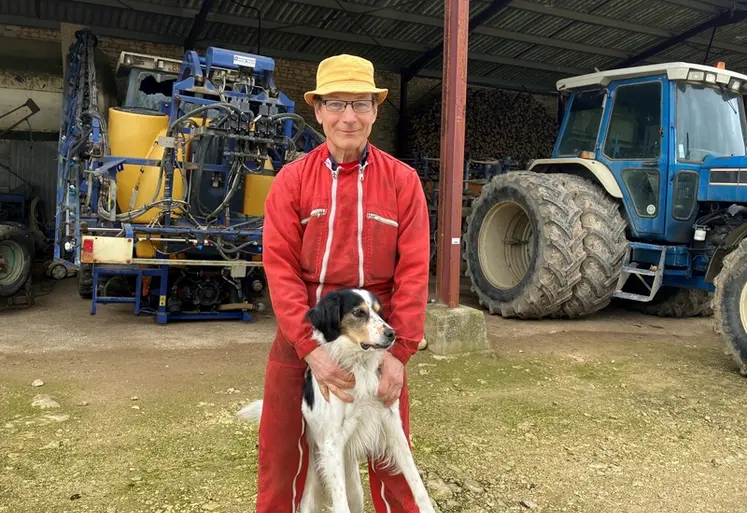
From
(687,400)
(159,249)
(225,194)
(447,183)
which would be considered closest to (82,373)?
(159,249)

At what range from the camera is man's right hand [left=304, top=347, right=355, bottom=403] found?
5.97 ft

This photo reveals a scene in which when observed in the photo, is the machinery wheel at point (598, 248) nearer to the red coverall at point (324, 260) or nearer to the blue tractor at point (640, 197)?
the blue tractor at point (640, 197)

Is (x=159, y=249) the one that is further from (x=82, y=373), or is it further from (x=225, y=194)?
(x=82, y=373)

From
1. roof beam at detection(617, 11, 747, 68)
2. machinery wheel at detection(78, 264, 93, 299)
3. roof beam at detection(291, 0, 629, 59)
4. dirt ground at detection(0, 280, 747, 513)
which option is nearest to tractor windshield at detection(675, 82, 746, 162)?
dirt ground at detection(0, 280, 747, 513)

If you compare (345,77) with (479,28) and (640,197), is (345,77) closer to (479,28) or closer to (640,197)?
(640,197)

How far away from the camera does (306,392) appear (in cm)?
201

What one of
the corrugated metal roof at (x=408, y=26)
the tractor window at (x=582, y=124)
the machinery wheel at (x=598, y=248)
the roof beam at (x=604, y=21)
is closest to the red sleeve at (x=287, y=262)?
the machinery wheel at (x=598, y=248)

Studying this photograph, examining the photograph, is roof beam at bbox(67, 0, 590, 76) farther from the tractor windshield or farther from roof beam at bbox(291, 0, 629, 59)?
the tractor windshield

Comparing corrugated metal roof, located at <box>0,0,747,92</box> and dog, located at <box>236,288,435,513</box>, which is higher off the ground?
corrugated metal roof, located at <box>0,0,747,92</box>

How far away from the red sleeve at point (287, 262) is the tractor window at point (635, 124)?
4578mm

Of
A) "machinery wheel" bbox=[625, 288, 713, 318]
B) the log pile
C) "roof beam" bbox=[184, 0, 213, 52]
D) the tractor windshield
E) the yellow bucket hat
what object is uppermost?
"roof beam" bbox=[184, 0, 213, 52]

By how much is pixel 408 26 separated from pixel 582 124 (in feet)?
16.6

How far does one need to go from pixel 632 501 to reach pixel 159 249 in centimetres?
409

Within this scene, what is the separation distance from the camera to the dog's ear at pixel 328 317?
5.89ft
